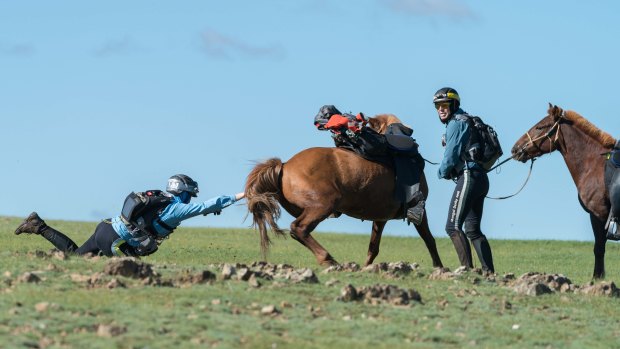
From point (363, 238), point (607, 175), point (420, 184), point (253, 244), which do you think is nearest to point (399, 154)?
point (420, 184)

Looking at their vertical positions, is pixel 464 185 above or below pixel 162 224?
above

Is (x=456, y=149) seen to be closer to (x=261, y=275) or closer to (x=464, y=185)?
(x=464, y=185)

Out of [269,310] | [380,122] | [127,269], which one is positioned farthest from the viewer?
[380,122]

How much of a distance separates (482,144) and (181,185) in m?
3.86

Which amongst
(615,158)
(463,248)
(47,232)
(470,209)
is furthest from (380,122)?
(47,232)

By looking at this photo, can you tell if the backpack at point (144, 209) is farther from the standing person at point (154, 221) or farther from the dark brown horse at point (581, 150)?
the dark brown horse at point (581, 150)

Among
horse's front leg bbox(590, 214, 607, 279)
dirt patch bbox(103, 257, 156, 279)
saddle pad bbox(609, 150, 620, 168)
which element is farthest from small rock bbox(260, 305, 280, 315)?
horse's front leg bbox(590, 214, 607, 279)

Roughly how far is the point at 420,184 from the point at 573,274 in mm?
4169

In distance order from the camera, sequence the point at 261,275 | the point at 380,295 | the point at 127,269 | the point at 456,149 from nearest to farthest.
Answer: the point at 380,295 → the point at 127,269 → the point at 261,275 → the point at 456,149

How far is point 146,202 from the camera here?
1531cm

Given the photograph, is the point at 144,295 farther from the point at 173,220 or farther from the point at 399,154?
the point at 399,154

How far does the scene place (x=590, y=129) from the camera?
16.7m

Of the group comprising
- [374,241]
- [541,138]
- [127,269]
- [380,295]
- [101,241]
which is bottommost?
[380,295]

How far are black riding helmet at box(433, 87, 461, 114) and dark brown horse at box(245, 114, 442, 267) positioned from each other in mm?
1542
